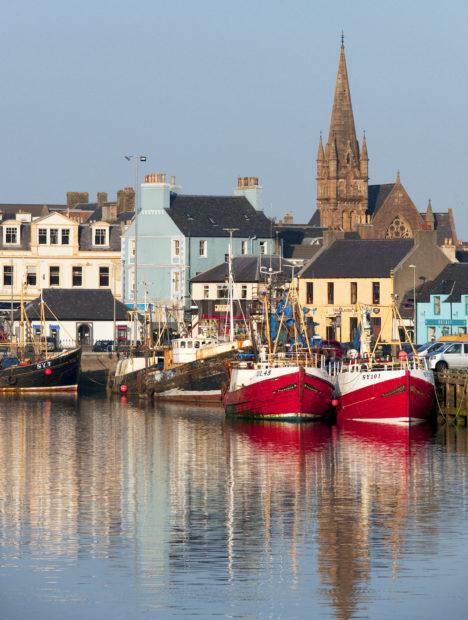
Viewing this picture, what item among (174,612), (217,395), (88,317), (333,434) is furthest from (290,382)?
(88,317)

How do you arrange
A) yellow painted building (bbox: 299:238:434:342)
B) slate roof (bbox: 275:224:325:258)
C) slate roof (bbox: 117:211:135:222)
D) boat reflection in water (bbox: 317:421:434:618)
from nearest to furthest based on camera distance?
boat reflection in water (bbox: 317:421:434:618) → yellow painted building (bbox: 299:238:434:342) → slate roof (bbox: 275:224:325:258) → slate roof (bbox: 117:211:135:222)

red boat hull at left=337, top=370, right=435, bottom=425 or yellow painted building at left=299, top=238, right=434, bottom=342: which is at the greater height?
yellow painted building at left=299, top=238, right=434, bottom=342

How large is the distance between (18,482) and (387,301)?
197 feet

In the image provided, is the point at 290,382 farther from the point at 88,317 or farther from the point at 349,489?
the point at 88,317

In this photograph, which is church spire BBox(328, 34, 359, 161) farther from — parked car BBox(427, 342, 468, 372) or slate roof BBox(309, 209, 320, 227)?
parked car BBox(427, 342, 468, 372)

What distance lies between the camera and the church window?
173375mm

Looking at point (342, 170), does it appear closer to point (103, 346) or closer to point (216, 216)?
point (216, 216)

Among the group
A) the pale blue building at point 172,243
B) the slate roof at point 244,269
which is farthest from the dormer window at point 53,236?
the slate roof at point 244,269

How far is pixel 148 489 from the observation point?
4841 cm

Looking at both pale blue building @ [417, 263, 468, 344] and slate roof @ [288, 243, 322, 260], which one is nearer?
pale blue building @ [417, 263, 468, 344]

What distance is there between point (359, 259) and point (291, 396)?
142 ft

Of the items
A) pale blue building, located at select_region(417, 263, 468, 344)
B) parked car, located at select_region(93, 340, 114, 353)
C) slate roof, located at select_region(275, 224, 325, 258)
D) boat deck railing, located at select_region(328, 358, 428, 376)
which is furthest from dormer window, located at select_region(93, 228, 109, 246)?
boat deck railing, located at select_region(328, 358, 428, 376)

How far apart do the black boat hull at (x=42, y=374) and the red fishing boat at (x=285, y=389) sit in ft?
76.1

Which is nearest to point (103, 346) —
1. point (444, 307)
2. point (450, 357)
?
point (444, 307)
